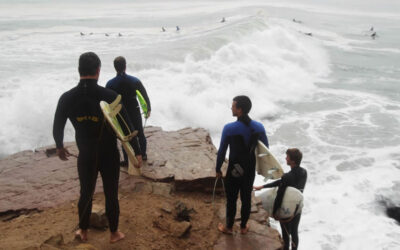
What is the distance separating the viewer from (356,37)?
3164cm

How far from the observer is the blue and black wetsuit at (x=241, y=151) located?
3.72 metres

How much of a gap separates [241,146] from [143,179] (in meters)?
2.09

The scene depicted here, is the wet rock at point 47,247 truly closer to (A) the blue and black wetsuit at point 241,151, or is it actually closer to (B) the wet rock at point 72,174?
(B) the wet rock at point 72,174

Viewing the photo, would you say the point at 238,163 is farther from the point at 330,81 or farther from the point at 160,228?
the point at 330,81

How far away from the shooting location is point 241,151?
12.4 ft

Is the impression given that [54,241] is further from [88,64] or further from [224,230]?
[224,230]

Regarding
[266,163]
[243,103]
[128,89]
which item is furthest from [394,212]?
[128,89]

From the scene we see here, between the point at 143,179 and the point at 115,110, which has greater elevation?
the point at 115,110

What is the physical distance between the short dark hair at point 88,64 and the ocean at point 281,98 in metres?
4.69

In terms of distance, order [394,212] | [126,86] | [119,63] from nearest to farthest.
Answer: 1. [119,63]
2. [126,86]
3. [394,212]

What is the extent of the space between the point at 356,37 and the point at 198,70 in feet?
74.9

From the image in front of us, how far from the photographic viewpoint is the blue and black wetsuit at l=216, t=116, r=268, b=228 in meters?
3.72

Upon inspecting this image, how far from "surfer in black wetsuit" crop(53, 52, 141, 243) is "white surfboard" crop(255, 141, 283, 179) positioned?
4.48 feet

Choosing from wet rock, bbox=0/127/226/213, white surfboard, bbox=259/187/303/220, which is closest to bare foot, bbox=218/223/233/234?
white surfboard, bbox=259/187/303/220
